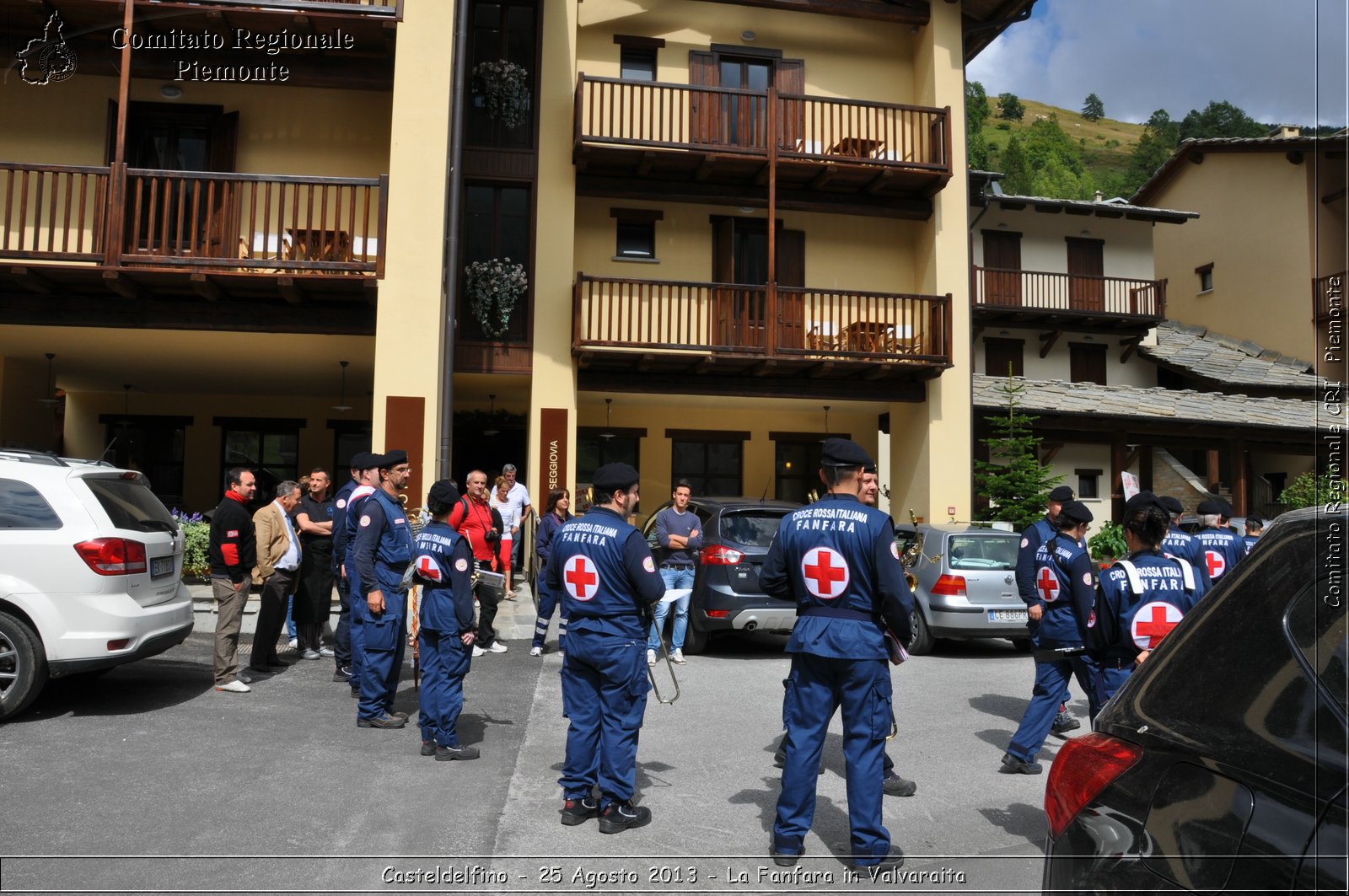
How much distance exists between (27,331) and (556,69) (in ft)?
30.0

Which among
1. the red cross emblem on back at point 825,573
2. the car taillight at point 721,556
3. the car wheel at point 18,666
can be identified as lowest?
the car wheel at point 18,666

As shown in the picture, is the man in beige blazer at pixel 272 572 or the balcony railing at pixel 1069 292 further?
the balcony railing at pixel 1069 292

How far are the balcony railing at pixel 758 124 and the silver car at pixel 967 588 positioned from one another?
8.04 meters

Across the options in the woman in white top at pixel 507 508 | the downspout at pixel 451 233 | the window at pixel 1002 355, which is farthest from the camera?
the window at pixel 1002 355

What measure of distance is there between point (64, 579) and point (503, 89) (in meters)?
11.4

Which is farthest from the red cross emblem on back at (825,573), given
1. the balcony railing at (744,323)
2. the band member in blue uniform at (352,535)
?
the balcony railing at (744,323)

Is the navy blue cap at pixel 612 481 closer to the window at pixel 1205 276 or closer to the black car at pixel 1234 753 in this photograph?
the black car at pixel 1234 753

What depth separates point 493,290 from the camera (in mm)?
15375

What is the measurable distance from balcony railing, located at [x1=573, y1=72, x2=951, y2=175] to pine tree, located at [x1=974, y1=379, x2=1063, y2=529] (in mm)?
5332

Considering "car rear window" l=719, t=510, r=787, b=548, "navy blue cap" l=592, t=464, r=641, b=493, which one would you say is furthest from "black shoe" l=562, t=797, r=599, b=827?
"car rear window" l=719, t=510, r=787, b=548

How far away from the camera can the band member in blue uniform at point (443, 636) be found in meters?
6.14

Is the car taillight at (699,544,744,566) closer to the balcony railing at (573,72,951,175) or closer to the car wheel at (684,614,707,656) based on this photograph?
the car wheel at (684,614,707,656)

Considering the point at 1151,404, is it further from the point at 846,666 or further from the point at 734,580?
the point at 846,666

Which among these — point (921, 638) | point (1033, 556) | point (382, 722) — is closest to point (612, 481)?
point (382, 722)
